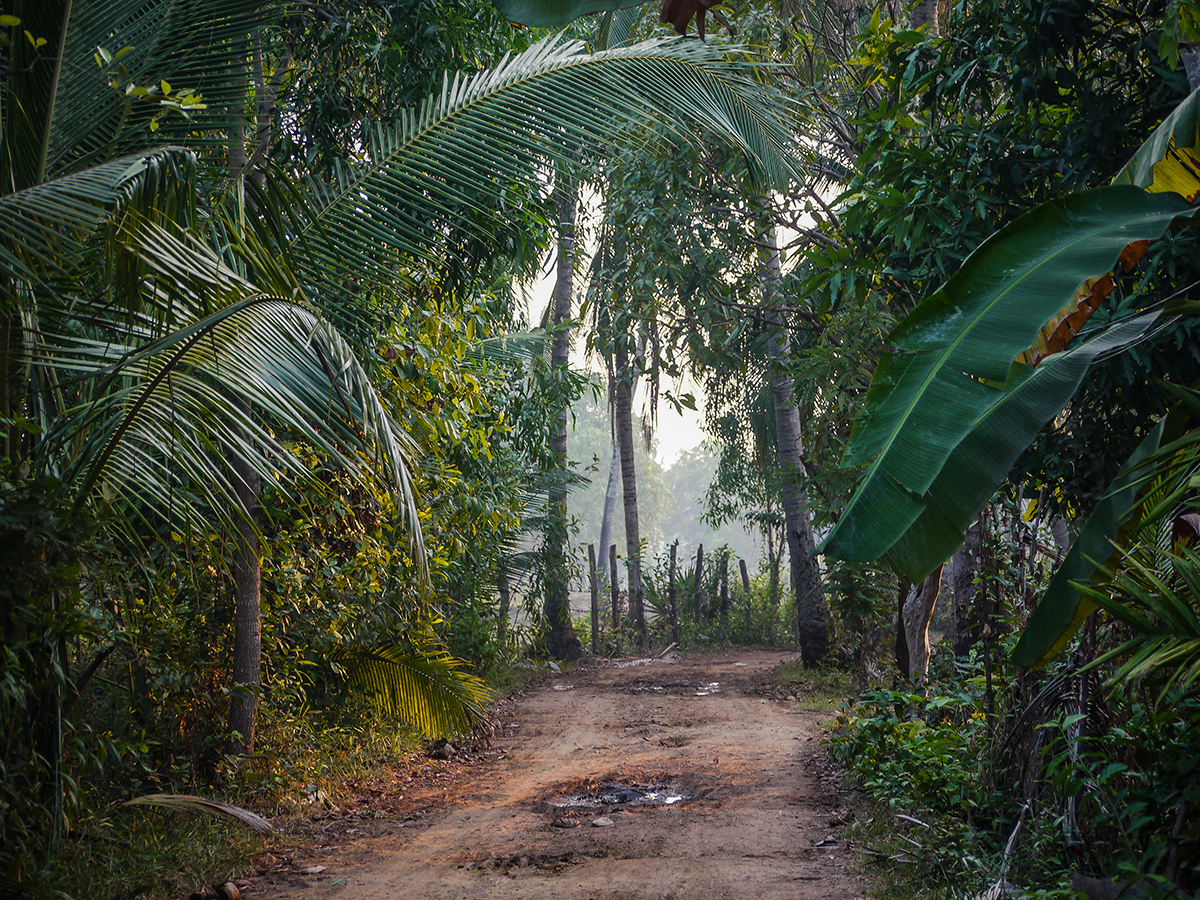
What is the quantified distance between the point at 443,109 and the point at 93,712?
3913 mm

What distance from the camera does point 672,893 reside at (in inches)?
143

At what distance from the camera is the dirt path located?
3.84m

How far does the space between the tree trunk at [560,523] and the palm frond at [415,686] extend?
6364 millimetres

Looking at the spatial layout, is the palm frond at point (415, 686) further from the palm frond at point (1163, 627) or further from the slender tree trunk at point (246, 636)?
the palm frond at point (1163, 627)

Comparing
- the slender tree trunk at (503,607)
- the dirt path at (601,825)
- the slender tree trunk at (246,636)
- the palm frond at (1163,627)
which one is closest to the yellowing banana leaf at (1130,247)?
the palm frond at (1163,627)

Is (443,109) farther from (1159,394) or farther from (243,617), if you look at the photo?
(1159,394)

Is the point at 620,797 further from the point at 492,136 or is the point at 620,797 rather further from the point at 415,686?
the point at 492,136

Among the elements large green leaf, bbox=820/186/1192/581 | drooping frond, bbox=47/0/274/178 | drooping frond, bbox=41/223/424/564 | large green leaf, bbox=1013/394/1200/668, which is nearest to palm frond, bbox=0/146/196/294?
drooping frond, bbox=41/223/424/564

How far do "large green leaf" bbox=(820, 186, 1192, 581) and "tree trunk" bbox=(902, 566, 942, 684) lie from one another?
4154 millimetres

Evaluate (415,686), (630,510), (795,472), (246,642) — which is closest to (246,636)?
(246,642)

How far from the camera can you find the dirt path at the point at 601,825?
384 centimetres

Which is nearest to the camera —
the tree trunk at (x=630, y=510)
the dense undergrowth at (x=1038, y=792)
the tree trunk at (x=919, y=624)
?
the dense undergrowth at (x=1038, y=792)

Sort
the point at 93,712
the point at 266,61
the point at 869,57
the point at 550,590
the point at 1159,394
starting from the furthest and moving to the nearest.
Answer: the point at 550,590 → the point at 266,61 → the point at 869,57 → the point at 93,712 → the point at 1159,394

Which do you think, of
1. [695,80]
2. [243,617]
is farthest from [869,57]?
[243,617]
